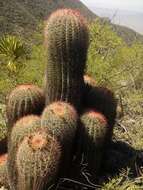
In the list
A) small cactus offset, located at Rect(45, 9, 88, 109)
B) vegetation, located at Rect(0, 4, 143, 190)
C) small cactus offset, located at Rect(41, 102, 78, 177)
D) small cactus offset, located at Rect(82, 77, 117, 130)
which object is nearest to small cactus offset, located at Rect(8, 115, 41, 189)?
small cactus offset, located at Rect(41, 102, 78, 177)

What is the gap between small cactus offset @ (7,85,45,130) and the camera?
7387 mm

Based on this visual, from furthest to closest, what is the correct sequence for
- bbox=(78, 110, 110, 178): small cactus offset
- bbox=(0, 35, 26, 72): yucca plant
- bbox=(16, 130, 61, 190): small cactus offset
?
bbox=(0, 35, 26, 72): yucca plant, bbox=(78, 110, 110, 178): small cactus offset, bbox=(16, 130, 61, 190): small cactus offset

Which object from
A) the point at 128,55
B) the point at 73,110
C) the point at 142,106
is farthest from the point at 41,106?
the point at 128,55

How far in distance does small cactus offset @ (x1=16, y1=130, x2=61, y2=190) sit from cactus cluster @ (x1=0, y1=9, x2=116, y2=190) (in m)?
0.01

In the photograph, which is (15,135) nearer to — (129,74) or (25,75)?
(25,75)

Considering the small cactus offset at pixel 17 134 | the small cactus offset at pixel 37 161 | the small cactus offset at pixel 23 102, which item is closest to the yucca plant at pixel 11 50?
the small cactus offset at pixel 23 102

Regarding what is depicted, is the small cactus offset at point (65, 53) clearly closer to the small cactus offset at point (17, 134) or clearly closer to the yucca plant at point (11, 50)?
the small cactus offset at point (17, 134)

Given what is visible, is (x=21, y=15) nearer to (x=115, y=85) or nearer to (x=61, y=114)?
(x=115, y=85)

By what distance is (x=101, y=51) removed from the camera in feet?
45.1

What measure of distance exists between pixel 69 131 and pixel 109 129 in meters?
0.99

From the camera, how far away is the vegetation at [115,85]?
7780 mm

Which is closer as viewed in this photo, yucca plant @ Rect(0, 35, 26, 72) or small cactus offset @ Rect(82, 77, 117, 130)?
small cactus offset @ Rect(82, 77, 117, 130)

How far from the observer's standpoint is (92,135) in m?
7.18

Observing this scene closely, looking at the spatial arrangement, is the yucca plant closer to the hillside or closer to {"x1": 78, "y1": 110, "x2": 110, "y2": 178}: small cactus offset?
{"x1": 78, "y1": 110, "x2": 110, "y2": 178}: small cactus offset
